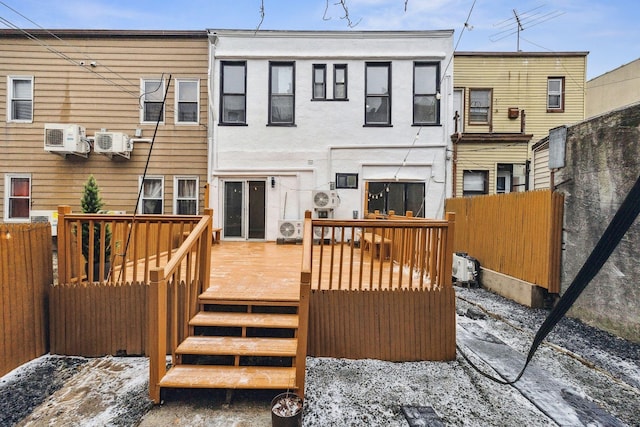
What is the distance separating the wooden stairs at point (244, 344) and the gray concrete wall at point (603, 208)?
4.22 metres

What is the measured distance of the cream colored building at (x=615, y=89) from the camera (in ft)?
45.8

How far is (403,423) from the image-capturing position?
2.50m


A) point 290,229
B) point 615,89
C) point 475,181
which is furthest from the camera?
point 615,89

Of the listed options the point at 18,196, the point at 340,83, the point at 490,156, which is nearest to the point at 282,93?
the point at 340,83

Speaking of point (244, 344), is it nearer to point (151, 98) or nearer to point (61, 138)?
point (151, 98)

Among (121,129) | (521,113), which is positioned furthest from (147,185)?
(521,113)

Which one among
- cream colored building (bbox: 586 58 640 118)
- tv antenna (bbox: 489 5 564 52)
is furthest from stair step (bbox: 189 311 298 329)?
cream colored building (bbox: 586 58 640 118)

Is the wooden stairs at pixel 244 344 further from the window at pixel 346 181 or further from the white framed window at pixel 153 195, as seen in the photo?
the white framed window at pixel 153 195

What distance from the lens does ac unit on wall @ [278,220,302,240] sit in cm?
812

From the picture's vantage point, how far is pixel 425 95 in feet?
28.7

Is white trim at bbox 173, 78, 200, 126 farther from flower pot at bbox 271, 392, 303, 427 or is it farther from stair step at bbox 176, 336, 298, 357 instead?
flower pot at bbox 271, 392, 303, 427

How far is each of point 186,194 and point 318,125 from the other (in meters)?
4.08

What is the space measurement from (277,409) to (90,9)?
11883 mm

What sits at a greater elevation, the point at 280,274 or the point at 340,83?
the point at 340,83
